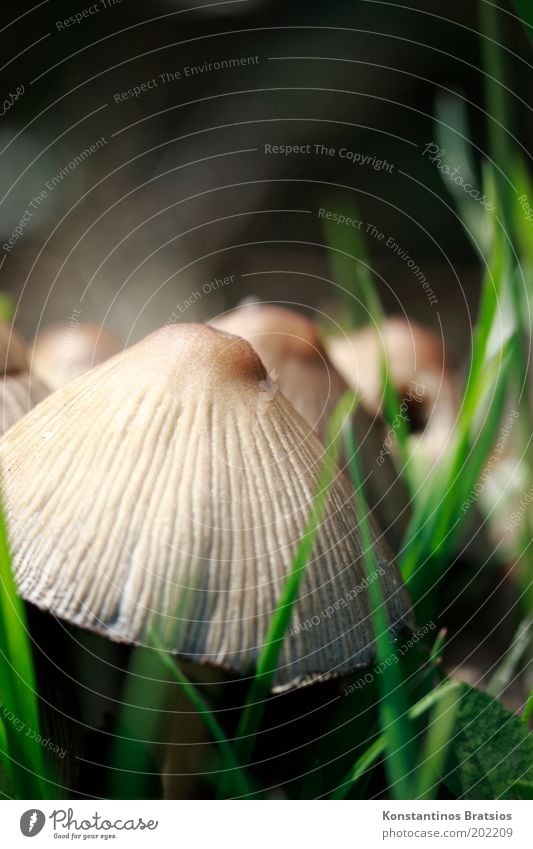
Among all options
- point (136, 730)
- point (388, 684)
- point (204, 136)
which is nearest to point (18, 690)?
point (136, 730)

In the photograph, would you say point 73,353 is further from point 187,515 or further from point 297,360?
point 187,515

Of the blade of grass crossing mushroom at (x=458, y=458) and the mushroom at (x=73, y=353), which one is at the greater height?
the mushroom at (x=73, y=353)

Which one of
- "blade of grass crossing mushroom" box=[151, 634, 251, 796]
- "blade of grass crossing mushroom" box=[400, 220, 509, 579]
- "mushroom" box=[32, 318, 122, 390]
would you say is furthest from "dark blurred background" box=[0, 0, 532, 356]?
"blade of grass crossing mushroom" box=[151, 634, 251, 796]

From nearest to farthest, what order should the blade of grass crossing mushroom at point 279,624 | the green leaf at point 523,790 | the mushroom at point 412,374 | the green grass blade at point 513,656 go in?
1. the blade of grass crossing mushroom at point 279,624
2. the green leaf at point 523,790
3. the green grass blade at point 513,656
4. the mushroom at point 412,374

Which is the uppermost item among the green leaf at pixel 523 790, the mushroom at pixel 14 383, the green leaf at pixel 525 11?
the green leaf at pixel 525 11

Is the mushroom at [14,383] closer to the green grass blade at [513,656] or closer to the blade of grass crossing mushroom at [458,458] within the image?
the blade of grass crossing mushroom at [458,458]
